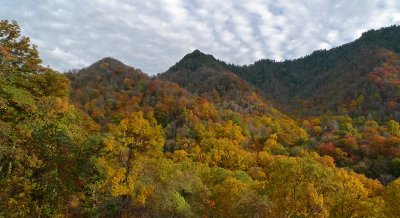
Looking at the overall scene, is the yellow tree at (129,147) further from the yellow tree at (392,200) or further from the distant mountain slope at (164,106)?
the distant mountain slope at (164,106)

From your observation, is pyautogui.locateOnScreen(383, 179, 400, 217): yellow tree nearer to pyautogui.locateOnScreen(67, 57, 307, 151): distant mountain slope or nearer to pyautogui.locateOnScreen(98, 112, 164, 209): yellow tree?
pyautogui.locateOnScreen(98, 112, 164, 209): yellow tree

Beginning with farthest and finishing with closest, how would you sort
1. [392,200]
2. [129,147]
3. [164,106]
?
[164,106] < [392,200] < [129,147]

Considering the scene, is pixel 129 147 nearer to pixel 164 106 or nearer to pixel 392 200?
pixel 392 200

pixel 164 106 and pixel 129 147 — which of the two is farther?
pixel 164 106

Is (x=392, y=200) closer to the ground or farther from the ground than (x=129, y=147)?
closer to the ground

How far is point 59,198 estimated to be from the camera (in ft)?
104

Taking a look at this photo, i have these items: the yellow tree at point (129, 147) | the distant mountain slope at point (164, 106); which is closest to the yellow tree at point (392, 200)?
the yellow tree at point (129, 147)

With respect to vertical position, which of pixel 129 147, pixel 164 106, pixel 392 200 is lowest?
pixel 392 200

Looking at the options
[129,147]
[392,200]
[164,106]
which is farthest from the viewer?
[164,106]

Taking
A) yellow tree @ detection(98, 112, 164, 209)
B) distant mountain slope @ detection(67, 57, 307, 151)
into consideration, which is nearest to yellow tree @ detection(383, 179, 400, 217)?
yellow tree @ detection(98, 112, 164, 209)

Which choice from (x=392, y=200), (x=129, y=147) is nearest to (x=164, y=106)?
(x=392, y=200)

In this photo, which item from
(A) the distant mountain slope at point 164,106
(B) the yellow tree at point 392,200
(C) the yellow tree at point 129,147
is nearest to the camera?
(C) the yellow tree at point 129,147

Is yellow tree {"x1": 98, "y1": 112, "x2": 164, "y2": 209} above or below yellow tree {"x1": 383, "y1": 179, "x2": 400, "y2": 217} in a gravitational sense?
above

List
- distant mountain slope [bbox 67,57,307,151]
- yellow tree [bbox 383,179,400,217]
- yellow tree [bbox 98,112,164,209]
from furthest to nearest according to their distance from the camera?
distant mountain slope [bbox 67,57,307,151]
yellow tree [bbox 383,179,400,217]
yellow tree [bbox 98,112,164,209]
